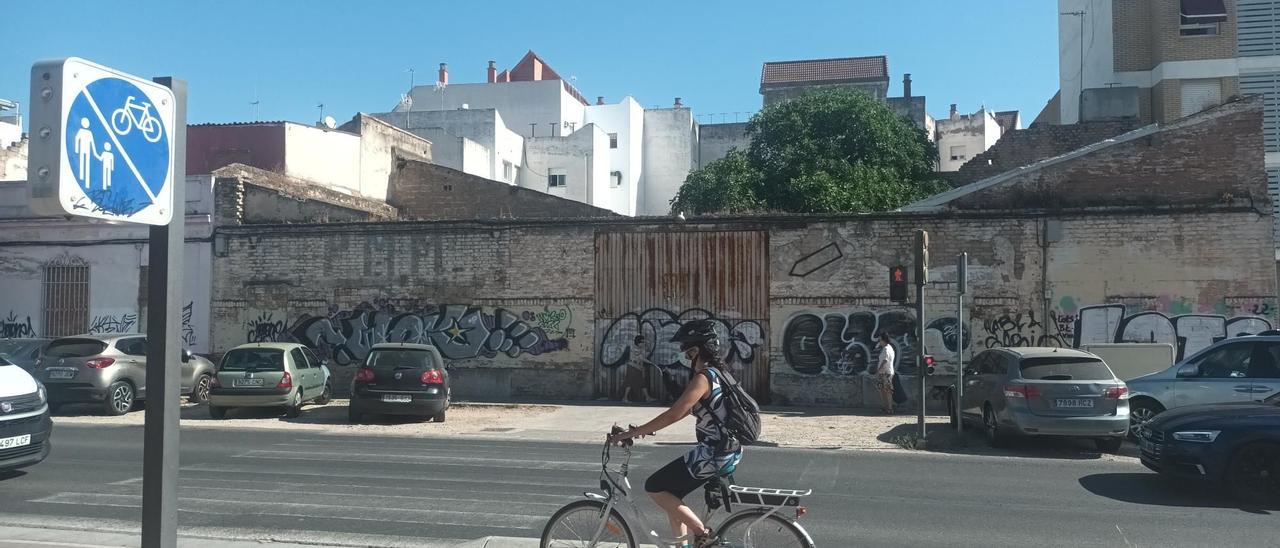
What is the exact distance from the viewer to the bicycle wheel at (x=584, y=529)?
5715 mm

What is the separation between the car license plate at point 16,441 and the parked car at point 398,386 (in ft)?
21.8

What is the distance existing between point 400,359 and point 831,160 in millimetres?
19595

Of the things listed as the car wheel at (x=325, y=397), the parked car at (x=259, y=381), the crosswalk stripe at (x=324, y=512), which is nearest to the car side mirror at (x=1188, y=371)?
the crosswalk stripe at (x=324, y=512)

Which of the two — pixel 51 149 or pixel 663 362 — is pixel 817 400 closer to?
pixel 663 362

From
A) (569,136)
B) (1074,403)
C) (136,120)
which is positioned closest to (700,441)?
(136,120)

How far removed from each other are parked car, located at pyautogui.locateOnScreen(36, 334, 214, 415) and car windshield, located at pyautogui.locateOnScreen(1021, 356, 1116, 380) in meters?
14.4

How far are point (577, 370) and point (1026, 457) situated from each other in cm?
1026

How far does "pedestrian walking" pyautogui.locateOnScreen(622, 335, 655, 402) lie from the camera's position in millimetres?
20047

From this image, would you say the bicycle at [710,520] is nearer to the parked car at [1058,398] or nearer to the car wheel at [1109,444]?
the parked car at [1058,398]

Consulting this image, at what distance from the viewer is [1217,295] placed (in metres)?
18.0

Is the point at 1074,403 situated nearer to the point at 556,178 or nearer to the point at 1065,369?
the point at 1065,369

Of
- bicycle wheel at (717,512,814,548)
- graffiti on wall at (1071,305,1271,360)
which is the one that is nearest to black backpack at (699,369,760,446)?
bicycle wheel at (717,512,814,548)

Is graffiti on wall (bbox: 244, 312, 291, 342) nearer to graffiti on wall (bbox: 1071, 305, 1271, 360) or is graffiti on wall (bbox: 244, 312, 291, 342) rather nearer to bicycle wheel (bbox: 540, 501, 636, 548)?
graffiti on wall (bbox: 1071, 305, 1271, 360)

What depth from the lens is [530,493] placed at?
31.6 ft
